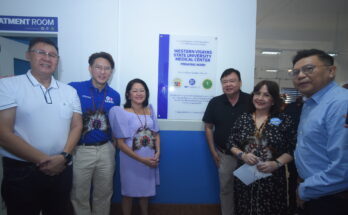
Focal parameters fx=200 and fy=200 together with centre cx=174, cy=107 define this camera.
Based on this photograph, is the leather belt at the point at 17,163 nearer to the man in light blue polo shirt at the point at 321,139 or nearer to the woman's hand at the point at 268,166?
the woman's hand at the point at 268,166

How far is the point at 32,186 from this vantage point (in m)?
1.46

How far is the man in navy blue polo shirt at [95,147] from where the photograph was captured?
6.22 feet

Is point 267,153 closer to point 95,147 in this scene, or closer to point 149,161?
point 149,161

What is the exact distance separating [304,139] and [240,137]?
515 mm

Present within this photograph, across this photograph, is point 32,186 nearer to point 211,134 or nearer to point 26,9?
point 211,134

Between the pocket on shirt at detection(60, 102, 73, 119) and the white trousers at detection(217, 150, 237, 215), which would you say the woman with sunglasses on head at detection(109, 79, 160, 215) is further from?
the white trousers at detection(217, 150, 237, 215)

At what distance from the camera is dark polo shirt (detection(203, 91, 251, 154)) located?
7.04ft

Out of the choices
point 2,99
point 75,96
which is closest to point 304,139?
point 75,96

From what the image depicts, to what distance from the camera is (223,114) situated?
2172mm

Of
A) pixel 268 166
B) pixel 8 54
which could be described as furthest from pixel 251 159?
pixel 8 54

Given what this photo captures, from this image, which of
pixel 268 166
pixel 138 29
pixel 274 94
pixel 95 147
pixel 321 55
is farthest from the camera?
pixel 138 29

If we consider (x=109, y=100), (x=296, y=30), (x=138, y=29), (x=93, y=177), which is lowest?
(x=93, y=177)

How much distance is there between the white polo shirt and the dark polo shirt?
1449 mm

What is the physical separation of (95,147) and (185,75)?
4.22ft
